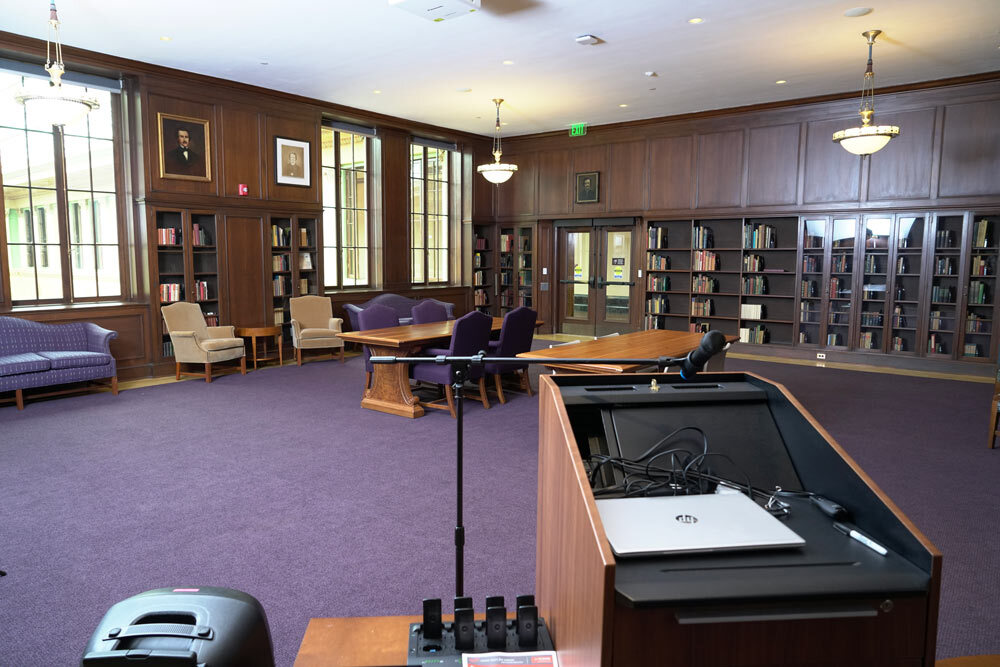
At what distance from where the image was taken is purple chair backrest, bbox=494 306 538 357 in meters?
6.12

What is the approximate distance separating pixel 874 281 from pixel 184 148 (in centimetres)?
878

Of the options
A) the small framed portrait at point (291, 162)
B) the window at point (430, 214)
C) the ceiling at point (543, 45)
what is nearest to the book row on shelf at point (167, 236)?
the small framed portrait at point (291, 162)

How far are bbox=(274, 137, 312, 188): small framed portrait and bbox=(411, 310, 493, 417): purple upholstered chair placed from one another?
4.13m

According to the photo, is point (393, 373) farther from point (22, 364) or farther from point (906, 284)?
point (906, 284)

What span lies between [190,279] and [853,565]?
26.7 ft

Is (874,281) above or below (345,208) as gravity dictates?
below

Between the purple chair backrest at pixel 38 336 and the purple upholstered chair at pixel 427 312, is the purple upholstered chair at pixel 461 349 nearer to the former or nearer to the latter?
the purple upholstered chair at pixel 427 312

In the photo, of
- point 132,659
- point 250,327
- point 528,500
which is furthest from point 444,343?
point 132,659

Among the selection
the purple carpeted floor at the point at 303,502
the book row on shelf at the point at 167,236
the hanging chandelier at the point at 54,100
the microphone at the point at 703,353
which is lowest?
the purple carpeted floor at the point at 303,502

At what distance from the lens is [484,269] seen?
12258 millimetres

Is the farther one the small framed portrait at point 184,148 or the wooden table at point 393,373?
the small framed portrait at point 184,148

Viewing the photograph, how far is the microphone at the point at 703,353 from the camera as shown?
4.75 feet

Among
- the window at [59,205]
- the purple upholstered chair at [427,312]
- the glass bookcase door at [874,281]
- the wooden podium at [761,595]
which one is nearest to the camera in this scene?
the wooden podium at [761,595]

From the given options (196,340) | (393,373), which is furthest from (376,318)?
(196,340)
